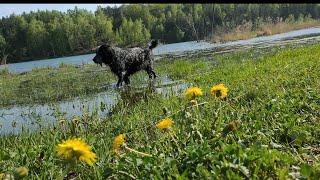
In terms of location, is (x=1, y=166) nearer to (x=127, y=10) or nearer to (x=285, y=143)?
(x=285, y=143)

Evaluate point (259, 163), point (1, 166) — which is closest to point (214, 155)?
point (259, 163)

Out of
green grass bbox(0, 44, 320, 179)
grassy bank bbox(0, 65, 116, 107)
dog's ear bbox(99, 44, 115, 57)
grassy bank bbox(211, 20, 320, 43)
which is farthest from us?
grassy bank bbox(211, 20, 320, 43)

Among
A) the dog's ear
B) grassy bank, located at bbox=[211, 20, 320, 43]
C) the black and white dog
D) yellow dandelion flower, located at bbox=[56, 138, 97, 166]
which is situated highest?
yellow dandelion flower, located at bbox=[56, 138, 97, 166]

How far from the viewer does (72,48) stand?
78250 millimetres

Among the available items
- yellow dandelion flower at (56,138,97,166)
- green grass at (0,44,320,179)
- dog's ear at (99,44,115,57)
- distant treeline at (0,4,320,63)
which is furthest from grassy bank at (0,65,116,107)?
distant treeline at (0,4,320,63)

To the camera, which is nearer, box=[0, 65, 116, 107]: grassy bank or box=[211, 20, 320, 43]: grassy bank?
box=[0, 65, 116, 107]: grassy bank

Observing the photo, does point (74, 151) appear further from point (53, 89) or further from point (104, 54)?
point (53, 89)

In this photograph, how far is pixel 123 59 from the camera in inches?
408

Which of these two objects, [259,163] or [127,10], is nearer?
[259,163]

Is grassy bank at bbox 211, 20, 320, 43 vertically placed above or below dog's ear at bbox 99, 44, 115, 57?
below

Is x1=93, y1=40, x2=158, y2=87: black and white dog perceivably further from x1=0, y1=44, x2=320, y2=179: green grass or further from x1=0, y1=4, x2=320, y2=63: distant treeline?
x1=0, y1=4, x2=320, y2=63: distant treeline

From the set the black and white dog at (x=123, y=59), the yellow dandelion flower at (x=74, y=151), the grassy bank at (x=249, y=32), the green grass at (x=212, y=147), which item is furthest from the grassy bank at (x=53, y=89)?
the grassy bank at (x=249, y=32)

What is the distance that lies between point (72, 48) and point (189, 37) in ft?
85.4

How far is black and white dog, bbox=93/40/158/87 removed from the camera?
10.1m
